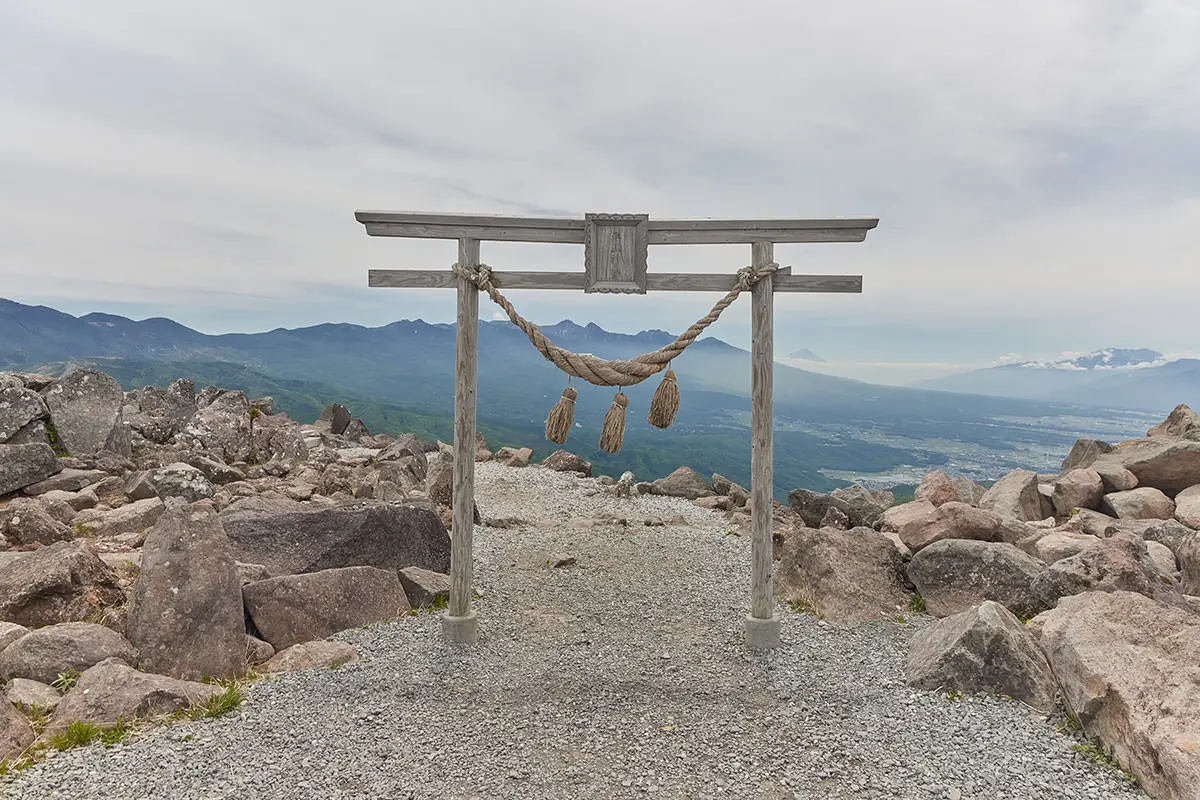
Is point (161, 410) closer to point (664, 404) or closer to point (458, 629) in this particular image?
point (458, 629)

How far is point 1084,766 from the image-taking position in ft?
16.6

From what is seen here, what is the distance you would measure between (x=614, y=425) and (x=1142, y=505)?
39.9ft

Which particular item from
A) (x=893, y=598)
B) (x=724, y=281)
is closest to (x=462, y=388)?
(x=724, y=281)

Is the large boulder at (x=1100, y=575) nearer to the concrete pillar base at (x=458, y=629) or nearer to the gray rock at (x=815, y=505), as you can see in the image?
the gray rock at (x=815, y=505)

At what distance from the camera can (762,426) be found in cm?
735

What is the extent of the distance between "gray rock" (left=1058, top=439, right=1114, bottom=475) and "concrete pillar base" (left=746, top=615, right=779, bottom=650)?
13.0 metres

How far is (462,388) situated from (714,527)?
7.64m

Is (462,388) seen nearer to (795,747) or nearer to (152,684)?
(152,684)

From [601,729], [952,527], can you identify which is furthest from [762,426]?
[952,527]

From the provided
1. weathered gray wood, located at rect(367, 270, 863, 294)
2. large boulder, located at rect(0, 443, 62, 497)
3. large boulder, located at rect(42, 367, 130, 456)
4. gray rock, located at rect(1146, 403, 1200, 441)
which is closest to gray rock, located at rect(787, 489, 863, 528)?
weathered gray wood, located at rect(367, 270, 863, 294)

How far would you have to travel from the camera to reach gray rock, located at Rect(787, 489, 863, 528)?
14.0 metres

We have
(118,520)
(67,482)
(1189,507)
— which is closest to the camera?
(118,520)

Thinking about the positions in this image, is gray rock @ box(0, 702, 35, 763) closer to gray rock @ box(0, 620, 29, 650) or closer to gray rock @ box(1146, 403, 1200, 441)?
gray rock @ box(0, 620, 29, 650)

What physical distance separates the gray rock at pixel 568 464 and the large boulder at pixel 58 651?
13.8 m
